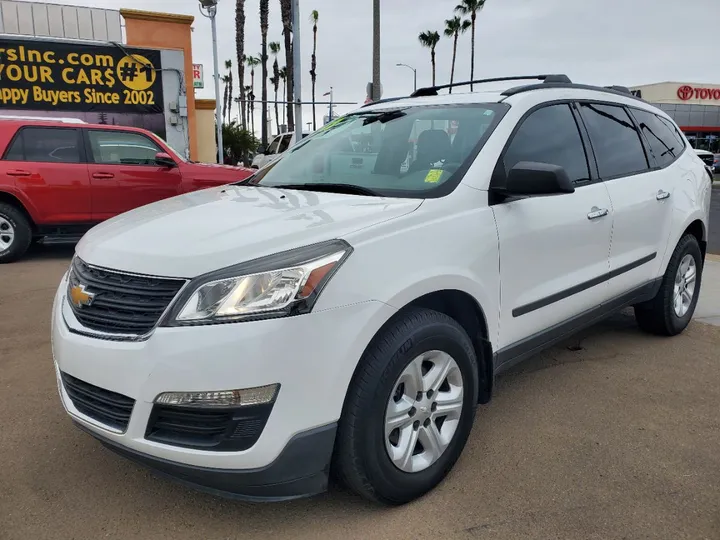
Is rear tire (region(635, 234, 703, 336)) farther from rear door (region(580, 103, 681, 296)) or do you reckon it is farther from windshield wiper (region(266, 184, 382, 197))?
windshield wiper (region(266, 184, 382, 197))

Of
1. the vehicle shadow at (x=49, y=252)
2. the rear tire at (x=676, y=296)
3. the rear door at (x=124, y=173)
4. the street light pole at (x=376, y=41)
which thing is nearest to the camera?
the rear tire at (x=676, y=296)


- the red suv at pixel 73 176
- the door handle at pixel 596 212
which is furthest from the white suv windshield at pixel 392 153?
the red suv at pixel 73 176

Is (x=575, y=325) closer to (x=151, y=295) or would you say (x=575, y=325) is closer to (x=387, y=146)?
(x=387, y=146)

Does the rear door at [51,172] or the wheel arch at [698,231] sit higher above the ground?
the rear door at [51,172]

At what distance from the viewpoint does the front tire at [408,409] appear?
7.34 ft

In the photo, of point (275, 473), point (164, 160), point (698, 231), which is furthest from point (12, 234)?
point (698, 231)

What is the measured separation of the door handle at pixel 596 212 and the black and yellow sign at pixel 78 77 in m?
14.2

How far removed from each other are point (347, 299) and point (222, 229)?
63cm

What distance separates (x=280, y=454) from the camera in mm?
2115

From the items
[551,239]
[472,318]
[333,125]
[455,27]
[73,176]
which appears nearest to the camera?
[472,318]

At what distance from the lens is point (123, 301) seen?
225 cm

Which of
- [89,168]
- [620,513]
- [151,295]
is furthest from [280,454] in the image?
[89,168]

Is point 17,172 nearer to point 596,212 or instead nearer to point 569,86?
point 569,86

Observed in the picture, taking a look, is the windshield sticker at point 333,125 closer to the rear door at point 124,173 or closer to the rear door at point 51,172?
the rear door at point 124,173
